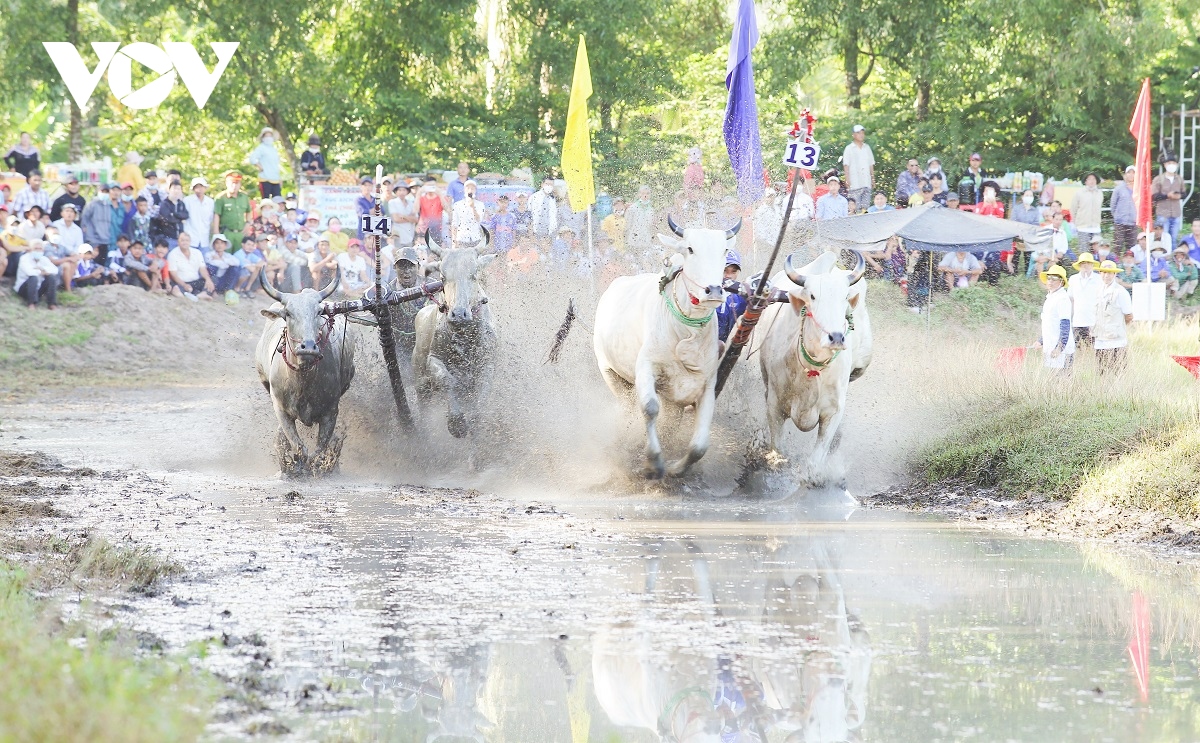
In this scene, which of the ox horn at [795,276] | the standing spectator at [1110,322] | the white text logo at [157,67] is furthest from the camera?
the white text logo at [157,67]

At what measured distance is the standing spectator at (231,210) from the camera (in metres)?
22.4

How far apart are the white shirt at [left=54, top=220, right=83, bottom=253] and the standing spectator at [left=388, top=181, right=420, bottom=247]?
4.77m

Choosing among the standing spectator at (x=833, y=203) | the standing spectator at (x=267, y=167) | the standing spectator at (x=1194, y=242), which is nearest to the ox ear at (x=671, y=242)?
the standing spectator at (x=833, y=203)

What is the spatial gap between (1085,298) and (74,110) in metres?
17.3

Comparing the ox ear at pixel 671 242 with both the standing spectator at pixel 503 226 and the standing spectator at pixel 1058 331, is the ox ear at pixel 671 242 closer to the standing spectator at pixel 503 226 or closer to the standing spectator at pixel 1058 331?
the standing spectator at pixel 1058 331

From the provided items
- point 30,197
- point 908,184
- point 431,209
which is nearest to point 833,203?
point 908,184

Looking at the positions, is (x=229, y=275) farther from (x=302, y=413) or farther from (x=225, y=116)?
(x=302, y=413)

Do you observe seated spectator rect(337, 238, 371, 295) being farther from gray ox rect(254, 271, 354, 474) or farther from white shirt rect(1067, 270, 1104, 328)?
white shirt rect(1067, 270, 1104, 328)

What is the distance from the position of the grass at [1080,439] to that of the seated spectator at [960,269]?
7.93 metres

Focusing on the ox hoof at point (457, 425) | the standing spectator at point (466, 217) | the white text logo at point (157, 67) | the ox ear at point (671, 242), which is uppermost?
the white text logo at point (157, 67)

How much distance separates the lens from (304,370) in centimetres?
1227

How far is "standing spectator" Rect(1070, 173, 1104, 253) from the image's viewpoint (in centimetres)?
2297

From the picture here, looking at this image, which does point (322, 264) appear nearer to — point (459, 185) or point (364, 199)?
point (364, 199)

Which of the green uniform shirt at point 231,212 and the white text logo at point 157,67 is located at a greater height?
the white text logo at point 157,67
